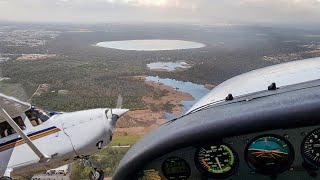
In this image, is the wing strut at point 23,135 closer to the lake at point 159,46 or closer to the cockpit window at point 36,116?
the cockpit window at point 36,116

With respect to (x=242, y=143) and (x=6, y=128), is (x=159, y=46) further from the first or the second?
(x=242, y=143)

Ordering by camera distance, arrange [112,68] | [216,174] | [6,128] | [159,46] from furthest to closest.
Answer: [159,46] → [112,68] → [6,128] → [216,174]

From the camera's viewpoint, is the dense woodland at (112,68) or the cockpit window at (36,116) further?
the dense woodland at (112,68)

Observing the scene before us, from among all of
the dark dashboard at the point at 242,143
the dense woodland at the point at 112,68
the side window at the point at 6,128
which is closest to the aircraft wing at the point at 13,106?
the side window at the point at 6,128

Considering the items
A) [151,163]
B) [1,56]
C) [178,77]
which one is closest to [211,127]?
[151,163]

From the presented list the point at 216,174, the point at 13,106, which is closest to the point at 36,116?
the point at 13,106
